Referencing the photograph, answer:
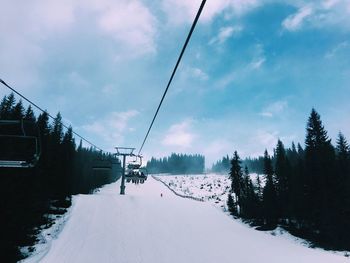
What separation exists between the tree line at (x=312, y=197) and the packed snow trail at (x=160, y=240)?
6.24 meters

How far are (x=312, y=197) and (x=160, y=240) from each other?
23487 mm

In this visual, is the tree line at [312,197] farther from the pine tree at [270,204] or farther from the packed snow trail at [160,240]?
the packed snow trail at [160,240]

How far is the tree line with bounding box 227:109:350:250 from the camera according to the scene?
35.1 meters

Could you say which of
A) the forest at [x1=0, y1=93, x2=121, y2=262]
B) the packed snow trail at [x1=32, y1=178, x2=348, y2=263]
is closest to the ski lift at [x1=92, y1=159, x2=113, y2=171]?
the forest at [x1=0, y1=93, x2=121, y2=262]

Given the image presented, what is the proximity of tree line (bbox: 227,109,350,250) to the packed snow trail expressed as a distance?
20.5ft

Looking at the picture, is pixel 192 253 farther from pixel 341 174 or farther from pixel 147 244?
pixel 341 174

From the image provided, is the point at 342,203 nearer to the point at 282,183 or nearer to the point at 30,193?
the point at 282,183

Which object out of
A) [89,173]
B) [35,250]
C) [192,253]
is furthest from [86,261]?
[89,173]

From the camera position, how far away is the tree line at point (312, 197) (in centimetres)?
3506

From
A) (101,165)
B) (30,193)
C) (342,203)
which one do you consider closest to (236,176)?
(342,203)

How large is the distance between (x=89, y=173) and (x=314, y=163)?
62.7 meters

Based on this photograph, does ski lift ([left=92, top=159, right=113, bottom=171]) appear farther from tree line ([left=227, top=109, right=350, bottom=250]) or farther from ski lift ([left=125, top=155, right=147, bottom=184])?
tree line ([left=227, top=109, right=350, bottom=250])

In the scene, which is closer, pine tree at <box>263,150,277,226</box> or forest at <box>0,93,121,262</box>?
forest at <box>0,93,121,262</box>

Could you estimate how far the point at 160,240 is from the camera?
90.1 ft
